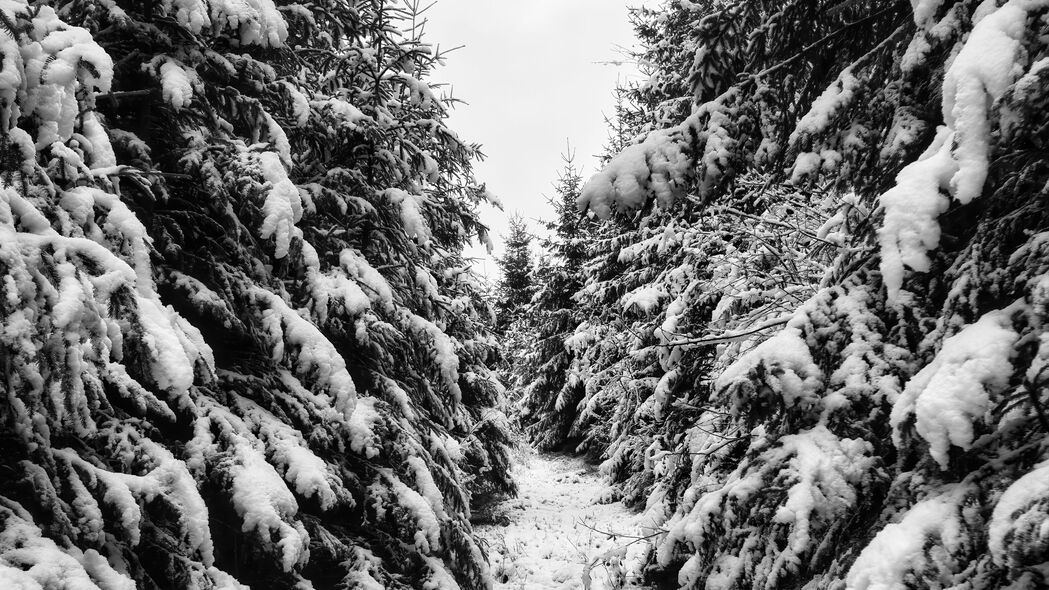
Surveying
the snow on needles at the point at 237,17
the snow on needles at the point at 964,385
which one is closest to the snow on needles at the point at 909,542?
the snow on needles at the point at 964,385

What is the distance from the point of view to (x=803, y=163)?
3.25 meters

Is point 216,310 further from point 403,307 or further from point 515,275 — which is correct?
point 515,275

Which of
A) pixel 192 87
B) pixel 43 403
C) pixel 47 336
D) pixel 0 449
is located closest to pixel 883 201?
pixel 47 336

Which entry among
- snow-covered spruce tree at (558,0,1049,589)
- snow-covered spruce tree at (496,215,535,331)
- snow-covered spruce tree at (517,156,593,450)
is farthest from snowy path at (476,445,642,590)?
snow-covered spruce tree at (496,215,535,331)

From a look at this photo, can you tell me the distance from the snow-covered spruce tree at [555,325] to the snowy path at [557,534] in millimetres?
2222

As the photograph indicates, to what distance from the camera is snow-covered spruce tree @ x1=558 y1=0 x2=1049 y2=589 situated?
5.97ft

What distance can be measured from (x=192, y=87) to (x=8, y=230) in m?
2.55

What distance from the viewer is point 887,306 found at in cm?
246

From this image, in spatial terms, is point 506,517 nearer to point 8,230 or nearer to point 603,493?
point 603,493

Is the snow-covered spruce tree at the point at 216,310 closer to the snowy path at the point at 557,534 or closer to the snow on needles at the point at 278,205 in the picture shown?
the snow on needles at the point at 278,205

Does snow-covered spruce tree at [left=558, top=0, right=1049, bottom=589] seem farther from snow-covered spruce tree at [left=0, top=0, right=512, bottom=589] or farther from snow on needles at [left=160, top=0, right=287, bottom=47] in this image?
snow on needles at [left=160, top=0, right=287, bottom=47]

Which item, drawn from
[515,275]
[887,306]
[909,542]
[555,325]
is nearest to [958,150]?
[887,306]

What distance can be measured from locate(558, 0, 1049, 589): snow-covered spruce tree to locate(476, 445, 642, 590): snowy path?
2.84 m

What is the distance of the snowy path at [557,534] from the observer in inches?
367
